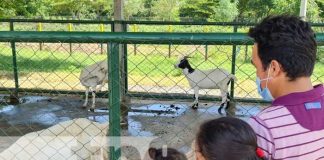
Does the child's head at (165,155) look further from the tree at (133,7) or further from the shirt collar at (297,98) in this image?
the tree at (133,7)

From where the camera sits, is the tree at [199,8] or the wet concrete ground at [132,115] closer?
the wet concrete ground at [132,115]

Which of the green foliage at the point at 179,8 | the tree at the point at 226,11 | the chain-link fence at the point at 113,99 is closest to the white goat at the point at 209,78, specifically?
the chain-link fence at the point at 113,99

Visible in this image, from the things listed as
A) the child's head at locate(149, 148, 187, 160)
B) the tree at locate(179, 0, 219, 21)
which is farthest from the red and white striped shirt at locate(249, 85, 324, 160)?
the tree at locate(179, 0, 219, 21)

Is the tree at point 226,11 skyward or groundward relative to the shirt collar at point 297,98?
groundward

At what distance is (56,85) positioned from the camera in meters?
8.00

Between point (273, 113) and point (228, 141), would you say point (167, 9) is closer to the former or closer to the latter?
point (273, 113)

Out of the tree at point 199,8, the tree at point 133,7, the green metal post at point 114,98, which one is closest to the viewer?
the green metal post at point 114,98

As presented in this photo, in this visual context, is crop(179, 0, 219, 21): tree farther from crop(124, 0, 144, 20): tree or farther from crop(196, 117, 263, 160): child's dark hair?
crop(196, 117, 263, 160): child's dark hair

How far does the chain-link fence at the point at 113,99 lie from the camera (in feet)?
7.48

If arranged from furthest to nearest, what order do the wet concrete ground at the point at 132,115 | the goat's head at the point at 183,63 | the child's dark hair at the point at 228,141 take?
the goat's head at the point at 183,63, the wet concrete ground at the point at 132,115, the child's dark hair at the point at 228,141

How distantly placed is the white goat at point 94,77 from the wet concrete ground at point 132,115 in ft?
0.85

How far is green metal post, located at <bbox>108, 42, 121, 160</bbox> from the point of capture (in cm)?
226

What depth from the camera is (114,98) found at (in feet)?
7.73

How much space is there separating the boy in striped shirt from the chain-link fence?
84cm
